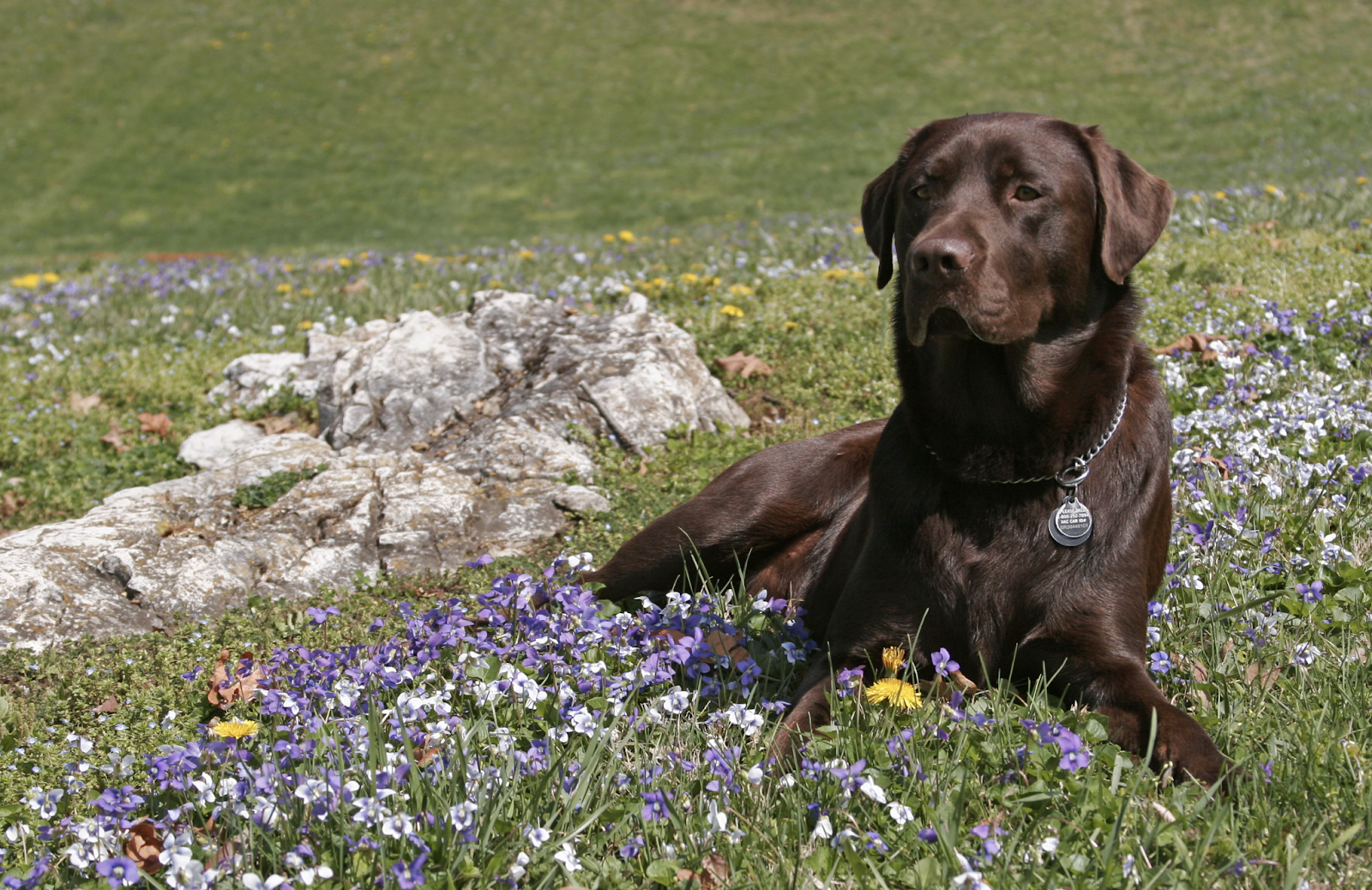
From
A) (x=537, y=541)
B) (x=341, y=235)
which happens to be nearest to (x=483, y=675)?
(x=537, y=541)

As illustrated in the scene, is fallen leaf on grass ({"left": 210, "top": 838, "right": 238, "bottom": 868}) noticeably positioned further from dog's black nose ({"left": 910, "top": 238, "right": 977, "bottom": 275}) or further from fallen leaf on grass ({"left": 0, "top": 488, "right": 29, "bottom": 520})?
fallen leaf on grass ({"left": 0, "top": 488, "right": 29, "bottom": 520})

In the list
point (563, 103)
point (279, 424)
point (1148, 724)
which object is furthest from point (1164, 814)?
point (563, 103)

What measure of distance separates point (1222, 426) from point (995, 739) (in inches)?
102

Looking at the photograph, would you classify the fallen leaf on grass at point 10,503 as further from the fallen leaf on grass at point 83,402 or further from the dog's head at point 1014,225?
the dog's head at point 1014,225

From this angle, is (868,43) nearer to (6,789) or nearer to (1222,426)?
(1222,426)

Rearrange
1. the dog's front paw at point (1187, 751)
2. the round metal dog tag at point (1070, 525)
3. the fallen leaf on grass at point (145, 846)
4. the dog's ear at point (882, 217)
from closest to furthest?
1. the fallen leaf on grass at point (145, 846)
2. the dog's front paw at point (1187, 751)
3. the round metal dog tag at point (1070, 525)
4. the dog's ear at point (882, 217)

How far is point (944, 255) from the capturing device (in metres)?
2.73

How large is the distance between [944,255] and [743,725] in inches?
51.8

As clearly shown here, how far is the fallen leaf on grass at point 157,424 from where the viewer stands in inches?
255

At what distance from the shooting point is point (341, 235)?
19.2m

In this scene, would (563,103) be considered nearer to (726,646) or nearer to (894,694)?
(726,646)

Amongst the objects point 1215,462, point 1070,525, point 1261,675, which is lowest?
point 1215,462

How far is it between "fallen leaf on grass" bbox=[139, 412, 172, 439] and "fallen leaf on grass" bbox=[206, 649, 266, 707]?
3.47m

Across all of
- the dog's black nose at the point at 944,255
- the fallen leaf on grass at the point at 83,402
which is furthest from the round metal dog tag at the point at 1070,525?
the fallen leaf on grass at the point at 83,402
